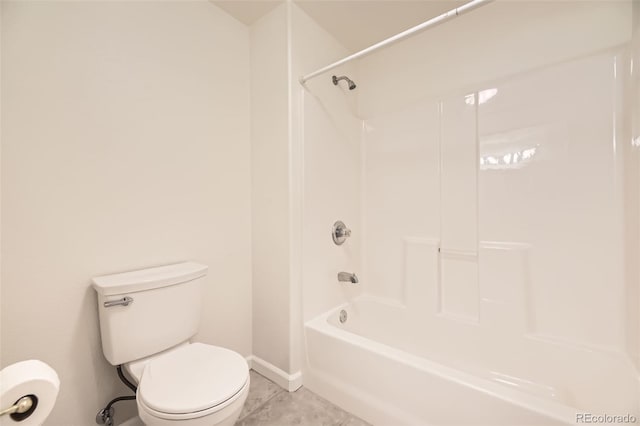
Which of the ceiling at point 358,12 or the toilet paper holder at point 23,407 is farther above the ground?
the ceiling at point 358,12

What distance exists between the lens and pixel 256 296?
1.82 m

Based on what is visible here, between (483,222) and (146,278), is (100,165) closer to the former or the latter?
(146,278)

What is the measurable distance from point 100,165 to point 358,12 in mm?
1669

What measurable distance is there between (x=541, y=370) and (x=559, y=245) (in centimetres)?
65

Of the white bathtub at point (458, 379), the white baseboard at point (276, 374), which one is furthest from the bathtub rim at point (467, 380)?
the white baseboard at point (276, 374)

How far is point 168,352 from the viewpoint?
129cm

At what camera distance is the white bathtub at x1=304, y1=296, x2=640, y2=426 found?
1.03 m

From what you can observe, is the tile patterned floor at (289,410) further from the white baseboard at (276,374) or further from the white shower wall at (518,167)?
the white shower wall at (518,167)

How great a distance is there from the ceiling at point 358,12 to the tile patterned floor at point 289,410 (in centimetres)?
226

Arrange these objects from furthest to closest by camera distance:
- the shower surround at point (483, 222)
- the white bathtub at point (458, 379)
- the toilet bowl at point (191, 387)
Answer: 1. the shower surround at point (483, 222)
2. the white bathtub at point (458, 379)
3. the toilet bowl at point (191, 387)

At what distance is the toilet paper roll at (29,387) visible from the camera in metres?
0.57

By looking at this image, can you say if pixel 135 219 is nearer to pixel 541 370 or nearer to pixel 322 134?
pixel 322 134

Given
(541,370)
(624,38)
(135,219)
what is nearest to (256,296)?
(135,219)

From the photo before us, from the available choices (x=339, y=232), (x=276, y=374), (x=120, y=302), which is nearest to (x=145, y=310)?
(x=120, y=302)
